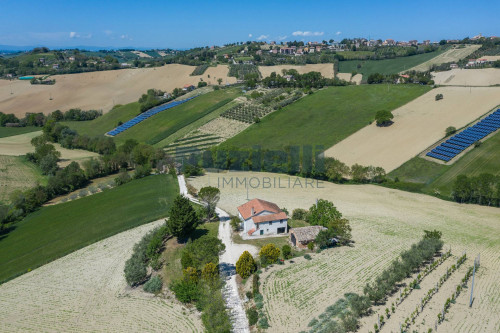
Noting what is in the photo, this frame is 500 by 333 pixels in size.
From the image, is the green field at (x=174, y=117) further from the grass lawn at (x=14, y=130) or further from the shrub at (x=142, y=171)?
the grass lawn at (x=14, y=130)

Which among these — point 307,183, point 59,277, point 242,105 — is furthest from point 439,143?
point 59,277

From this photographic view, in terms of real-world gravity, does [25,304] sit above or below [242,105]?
below

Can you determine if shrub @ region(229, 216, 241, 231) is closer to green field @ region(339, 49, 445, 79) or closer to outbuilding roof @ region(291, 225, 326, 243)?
outbuilding roof @ region(291, 225, 326, 243)

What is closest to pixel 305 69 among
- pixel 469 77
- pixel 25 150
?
pixel 469 77

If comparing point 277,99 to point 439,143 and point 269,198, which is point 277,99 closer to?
point 439,143

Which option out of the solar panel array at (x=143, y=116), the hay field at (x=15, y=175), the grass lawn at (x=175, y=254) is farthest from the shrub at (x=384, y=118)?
the hay field at (x=15, y=175)

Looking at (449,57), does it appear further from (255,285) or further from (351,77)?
(255,285)

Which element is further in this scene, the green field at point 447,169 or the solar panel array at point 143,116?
the solar panel array at point 143,116
